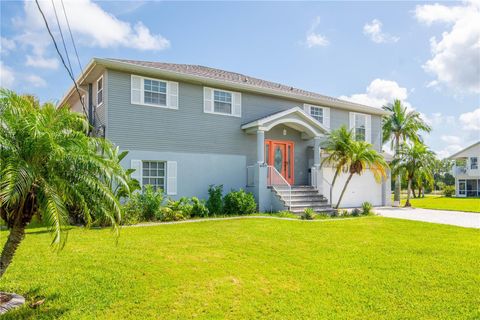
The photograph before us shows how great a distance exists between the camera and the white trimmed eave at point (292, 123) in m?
13.8

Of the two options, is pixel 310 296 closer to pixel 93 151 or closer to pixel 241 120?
pixel 93 151

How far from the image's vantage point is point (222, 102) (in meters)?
14.2

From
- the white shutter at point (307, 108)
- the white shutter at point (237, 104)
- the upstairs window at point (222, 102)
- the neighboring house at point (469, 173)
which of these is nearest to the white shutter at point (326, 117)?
the white shutter at point (307, 108)

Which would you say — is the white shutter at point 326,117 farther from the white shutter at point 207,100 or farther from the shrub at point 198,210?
the shrub at point 198,210

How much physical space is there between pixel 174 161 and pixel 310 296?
9414 millimetres

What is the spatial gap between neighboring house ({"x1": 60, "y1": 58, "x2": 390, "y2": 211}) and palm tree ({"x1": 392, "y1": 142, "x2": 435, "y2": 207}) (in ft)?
21.4

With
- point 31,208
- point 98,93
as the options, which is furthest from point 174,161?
point 31,208

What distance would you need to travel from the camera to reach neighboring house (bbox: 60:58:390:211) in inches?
475

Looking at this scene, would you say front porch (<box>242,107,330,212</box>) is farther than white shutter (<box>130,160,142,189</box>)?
Yes

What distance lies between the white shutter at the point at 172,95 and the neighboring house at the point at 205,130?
0.14 feet

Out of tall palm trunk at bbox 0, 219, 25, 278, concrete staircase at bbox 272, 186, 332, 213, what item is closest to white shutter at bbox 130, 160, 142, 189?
concrete staircase at bbox 272, 186, 332, 213

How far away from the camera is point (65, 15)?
9.16 metres

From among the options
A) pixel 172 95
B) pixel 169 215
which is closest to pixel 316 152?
pixel 172 95

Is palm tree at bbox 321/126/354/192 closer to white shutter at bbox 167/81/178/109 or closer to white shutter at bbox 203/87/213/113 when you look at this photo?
white shutter at bbox 203/87/213/113
